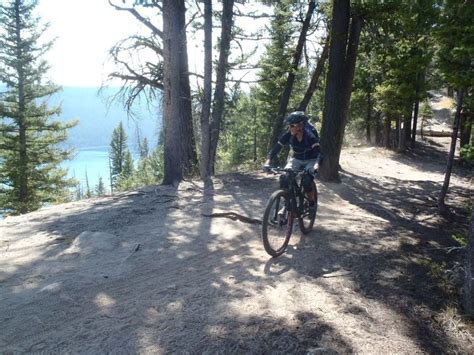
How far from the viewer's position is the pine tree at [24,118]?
76.0 ft

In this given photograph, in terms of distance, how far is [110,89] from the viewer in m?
14.4

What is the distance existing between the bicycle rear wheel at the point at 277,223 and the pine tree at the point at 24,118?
72.6 feet

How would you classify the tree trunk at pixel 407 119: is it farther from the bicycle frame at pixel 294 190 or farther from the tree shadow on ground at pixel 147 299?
the tree shadow on ground at pixel 147 299

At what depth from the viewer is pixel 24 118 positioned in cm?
2352

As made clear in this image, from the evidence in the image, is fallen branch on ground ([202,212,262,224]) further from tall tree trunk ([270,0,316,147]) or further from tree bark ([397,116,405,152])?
tree bark ([397,116,405,152])

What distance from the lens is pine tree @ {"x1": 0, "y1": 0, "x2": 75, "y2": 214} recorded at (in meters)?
Result: 23.2

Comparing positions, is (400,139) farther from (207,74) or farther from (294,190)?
(294,190)

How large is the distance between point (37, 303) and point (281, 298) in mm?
3043

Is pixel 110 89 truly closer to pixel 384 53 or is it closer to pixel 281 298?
pixel 384 53

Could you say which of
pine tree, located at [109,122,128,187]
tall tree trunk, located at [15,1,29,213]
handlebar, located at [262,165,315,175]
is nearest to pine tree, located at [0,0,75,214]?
tall tree trunk, located at [15,1,29,213]

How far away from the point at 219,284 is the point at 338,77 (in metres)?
9.19

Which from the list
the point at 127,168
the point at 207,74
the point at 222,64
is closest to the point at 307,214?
the point at 207,74

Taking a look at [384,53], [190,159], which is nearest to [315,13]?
[384,53]

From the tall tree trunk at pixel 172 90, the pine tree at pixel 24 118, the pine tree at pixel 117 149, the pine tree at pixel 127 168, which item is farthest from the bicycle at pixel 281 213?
the pine tree at pixel 117 149
